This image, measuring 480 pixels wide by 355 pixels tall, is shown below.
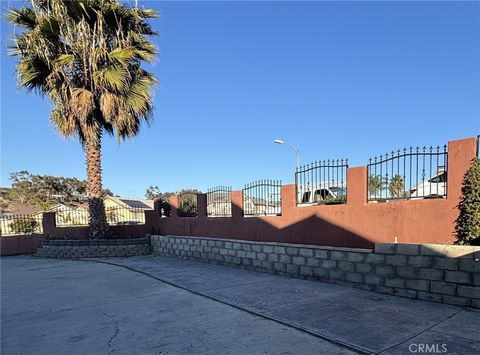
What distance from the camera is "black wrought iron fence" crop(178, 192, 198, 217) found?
13857 mm

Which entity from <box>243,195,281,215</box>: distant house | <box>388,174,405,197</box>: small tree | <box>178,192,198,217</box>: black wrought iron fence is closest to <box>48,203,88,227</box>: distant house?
<box>178,192,198,217</box>: black wrought iron fence

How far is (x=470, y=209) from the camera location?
5.93 metres

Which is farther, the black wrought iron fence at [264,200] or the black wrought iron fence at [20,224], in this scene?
the black wrought iron fence at [20,224]

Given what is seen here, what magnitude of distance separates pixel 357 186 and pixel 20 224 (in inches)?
657

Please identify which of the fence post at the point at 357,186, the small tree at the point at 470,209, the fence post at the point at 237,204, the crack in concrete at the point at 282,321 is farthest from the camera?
the fence post at the point at 237,204

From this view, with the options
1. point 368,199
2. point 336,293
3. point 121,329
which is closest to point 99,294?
point 121,329

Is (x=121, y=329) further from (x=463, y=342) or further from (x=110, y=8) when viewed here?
(x=110, y=8)

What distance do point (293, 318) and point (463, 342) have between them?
2.15 meters

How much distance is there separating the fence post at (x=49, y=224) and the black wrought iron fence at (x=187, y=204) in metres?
6.10

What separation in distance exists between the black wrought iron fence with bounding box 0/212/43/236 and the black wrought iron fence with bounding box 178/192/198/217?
8.30 m

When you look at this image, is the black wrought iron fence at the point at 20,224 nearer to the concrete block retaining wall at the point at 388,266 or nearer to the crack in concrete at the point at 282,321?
the crack in concrete at the point at 282,321

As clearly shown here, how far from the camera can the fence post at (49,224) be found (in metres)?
16.0

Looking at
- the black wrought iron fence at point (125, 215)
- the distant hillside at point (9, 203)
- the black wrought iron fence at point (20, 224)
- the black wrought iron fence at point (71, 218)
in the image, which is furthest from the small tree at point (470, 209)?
the distant hillside at point (9, 203)

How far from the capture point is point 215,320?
5.41 meters
